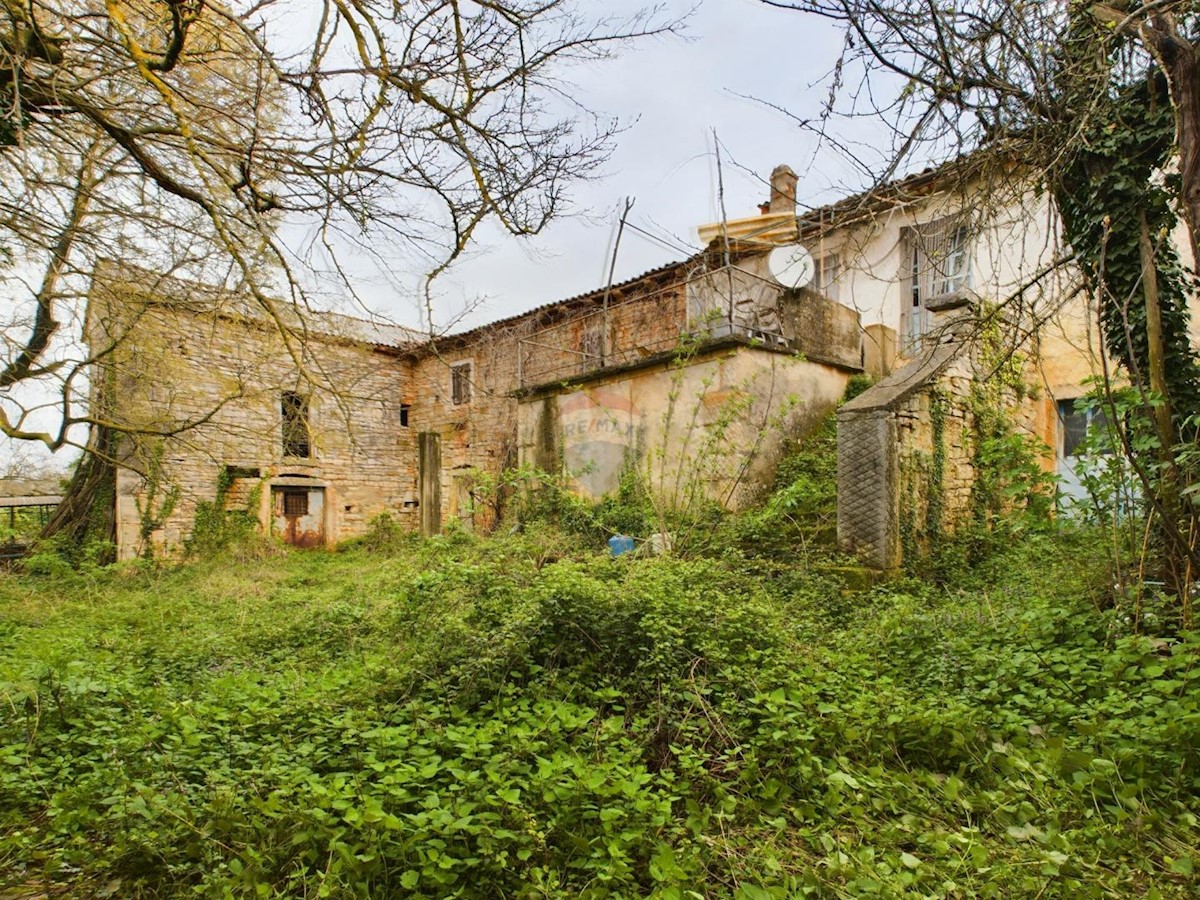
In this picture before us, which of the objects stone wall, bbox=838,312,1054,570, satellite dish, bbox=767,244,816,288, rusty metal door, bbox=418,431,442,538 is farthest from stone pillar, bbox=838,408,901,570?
rusty metal door, bbox=418,431,442,538

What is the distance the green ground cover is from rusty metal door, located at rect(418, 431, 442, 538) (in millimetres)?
10780

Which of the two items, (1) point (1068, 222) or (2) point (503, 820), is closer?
(2) point (503, 820)

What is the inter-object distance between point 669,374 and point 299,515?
10.9 metres

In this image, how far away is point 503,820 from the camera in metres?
2.45

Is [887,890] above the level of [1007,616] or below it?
below

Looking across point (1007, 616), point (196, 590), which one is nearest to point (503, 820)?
point (1007, 616)

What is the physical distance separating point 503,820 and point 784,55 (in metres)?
3.98

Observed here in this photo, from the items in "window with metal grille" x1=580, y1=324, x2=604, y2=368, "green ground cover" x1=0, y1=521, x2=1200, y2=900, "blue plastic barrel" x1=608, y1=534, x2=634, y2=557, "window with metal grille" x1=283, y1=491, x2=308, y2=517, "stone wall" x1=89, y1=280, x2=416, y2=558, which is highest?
"window with metal grille" x1=580, y1=324, x2=604, y2=368

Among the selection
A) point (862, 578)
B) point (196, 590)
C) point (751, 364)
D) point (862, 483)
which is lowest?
point (196, 590)

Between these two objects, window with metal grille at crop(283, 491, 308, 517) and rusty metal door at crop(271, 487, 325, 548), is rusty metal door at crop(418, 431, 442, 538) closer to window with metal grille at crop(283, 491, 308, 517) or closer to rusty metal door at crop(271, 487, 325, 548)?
rusty metal door at crop(271, 487, 325, 548)

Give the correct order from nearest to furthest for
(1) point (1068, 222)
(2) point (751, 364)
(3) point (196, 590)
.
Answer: (1) point (1068, 222) < (2) point (751, 364) < (3) point (196, 590)

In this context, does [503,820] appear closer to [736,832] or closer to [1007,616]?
[736,832]

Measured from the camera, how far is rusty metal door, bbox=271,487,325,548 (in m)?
15.2

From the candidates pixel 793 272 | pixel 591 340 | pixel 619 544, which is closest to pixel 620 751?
pixel 619 544
